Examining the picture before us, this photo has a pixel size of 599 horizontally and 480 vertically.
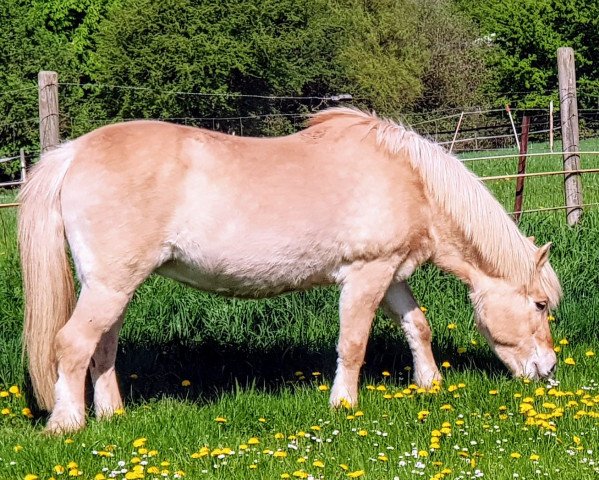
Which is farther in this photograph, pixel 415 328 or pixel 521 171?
pixel 521 171

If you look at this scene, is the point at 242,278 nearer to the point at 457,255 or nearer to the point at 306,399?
the point at 306,399

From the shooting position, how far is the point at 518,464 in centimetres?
403

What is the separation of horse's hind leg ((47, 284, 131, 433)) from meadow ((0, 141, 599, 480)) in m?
0.15

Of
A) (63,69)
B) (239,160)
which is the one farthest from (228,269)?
(63,69)

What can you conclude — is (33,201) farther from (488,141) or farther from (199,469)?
(488,141)

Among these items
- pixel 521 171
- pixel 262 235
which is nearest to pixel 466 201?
pixel 262 235

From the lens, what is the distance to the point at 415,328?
5.73 m

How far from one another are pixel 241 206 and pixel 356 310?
3.09ft

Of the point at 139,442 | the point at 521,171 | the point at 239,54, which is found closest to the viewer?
the point at 139,442


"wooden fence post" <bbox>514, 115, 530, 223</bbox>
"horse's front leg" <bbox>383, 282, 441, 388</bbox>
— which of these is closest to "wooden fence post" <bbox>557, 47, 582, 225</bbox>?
"wooden fence post" <bbox>514, 115, 530, 223</bbox>

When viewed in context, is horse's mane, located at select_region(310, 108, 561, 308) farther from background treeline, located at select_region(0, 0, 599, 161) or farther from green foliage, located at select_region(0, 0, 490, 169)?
background treeline, located at select_region(0, 0, 599, 161)

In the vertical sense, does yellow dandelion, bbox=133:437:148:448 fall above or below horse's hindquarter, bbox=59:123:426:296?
below

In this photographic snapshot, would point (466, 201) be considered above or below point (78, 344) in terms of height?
above

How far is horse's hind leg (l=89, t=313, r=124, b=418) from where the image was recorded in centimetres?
502
